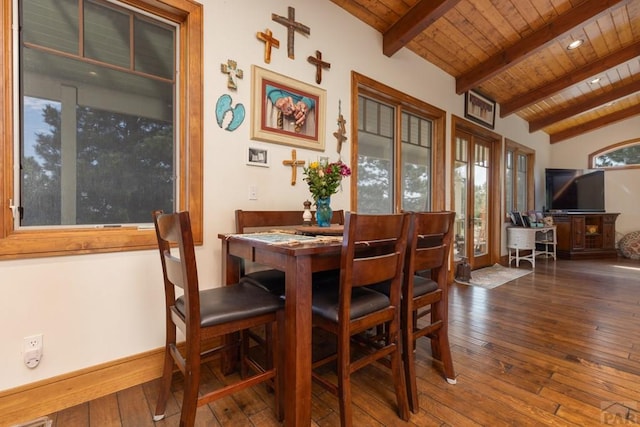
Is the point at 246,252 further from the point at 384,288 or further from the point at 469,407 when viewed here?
the point at 469,407

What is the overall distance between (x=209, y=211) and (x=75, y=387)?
3.71 ft

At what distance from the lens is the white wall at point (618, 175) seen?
608cm

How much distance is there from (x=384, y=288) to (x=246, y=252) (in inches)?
30.6

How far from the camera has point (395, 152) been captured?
3465 millimetres

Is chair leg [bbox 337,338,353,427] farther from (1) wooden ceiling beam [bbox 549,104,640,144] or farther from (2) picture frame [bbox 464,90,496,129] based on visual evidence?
(1) wooden ceiling beam [bbox 549,104,640,144]

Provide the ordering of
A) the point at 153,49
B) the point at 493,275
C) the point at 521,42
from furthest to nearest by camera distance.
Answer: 1. the point at 493,275
2. the point at 521,42
3. the point at 153,49

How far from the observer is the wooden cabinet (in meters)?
5.87

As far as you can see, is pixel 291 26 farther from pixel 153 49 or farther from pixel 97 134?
pixel 97 134

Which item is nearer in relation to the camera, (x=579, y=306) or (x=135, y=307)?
(x=135, y=307)

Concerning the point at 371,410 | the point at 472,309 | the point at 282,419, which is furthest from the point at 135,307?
the point at 472,309

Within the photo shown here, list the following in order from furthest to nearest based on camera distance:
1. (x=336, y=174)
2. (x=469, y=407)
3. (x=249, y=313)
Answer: (x=336, y=174) < (x=469, y=407) < (x=249, y=313)

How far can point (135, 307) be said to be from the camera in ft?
5.73

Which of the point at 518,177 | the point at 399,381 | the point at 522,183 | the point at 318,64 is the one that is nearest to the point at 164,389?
the point at 399,381

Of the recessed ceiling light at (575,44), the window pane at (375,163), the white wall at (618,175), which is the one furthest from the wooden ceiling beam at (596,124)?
the window pane at (375,163)
